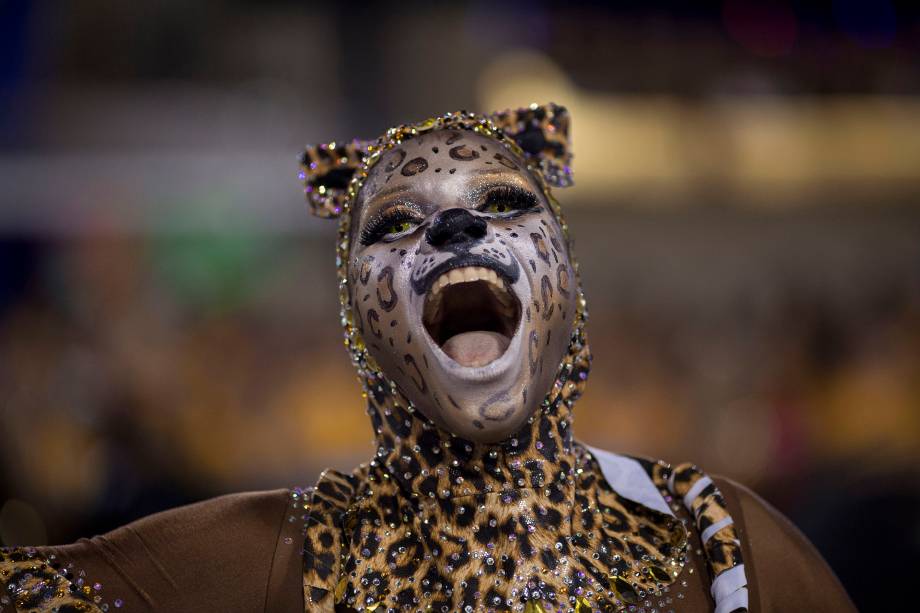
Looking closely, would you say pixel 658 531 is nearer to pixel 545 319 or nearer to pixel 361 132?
pixel 545 319

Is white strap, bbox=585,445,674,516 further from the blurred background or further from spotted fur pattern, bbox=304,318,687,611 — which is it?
the blurred background

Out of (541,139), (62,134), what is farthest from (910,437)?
(62,134)

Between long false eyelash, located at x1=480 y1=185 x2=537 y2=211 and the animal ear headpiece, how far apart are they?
0.52 feet

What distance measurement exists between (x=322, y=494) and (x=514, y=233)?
50 centimetres

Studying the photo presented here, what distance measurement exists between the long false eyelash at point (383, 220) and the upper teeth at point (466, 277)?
0.54ft

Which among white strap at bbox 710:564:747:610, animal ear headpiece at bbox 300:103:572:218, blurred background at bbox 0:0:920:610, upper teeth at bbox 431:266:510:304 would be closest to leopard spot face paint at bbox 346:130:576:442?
upper teeth at bbox 431:266:510:304

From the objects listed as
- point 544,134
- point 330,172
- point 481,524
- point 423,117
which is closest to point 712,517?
point 481,524

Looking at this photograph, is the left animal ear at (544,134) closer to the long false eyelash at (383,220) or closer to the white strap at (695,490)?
the long false eyelash at (383,220)

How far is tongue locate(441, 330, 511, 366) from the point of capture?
169 centimetres

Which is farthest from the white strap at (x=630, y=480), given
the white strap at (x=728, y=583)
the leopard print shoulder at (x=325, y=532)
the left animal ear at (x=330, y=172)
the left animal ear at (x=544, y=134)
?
the left animal ear at (x=330, y=172)

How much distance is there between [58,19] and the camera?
727 cm

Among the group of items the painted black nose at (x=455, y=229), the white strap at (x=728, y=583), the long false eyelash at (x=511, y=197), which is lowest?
the white strap at (x=728, y=583)

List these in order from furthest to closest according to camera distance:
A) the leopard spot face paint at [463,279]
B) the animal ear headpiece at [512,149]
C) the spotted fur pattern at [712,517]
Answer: the animal ear headpiece at [512,149], the spotted fur pattern at [712,517], the leopard spot face paint at [463,279]

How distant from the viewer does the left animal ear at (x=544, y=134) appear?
2.08m
